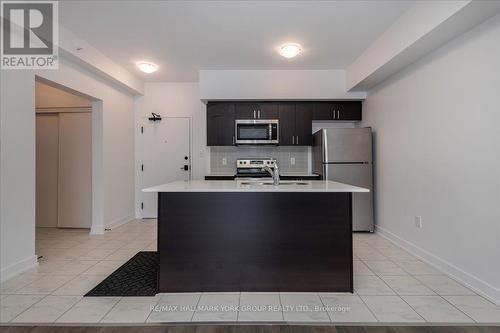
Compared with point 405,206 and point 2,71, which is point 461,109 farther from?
point 2,71

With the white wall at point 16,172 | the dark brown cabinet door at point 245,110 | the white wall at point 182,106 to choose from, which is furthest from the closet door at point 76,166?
the dark brown cabinet door at point 245,110

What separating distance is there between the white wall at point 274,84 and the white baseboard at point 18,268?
3.06 meters

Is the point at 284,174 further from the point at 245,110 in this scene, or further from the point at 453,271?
the point at 453,271

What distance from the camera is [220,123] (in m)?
4.81

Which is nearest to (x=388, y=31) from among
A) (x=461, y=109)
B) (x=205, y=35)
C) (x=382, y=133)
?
(x=461, y=109)

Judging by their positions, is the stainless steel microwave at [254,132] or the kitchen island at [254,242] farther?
the stainless steel microwave at [254,132]

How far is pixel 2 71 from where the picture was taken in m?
2.62

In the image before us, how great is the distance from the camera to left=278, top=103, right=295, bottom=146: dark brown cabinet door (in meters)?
4.80

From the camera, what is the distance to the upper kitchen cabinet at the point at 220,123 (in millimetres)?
4789

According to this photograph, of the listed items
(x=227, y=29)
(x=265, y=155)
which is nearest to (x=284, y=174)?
(x=265, y=155)

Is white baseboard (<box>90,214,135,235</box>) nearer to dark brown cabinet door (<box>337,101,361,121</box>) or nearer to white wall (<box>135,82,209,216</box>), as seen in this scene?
white wall (<box>135,82,209,216</box>)

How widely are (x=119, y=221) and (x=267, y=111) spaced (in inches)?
123

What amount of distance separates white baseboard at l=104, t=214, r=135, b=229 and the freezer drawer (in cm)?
347

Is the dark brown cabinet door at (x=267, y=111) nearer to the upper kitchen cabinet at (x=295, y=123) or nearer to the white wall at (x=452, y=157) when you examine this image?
the upper kitchen cabinet at (x=295, y=123)
